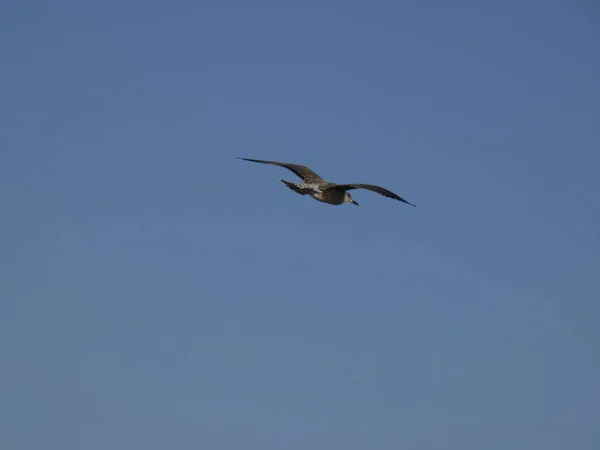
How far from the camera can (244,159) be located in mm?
56281

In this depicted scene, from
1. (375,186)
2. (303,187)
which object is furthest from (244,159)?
(375,186)

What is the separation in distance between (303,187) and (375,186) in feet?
18.8

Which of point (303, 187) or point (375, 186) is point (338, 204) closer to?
point (303, 187)

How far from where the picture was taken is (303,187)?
2167 inches

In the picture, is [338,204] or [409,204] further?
[338,204]

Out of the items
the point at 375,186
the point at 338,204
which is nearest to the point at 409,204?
the point at 375,186

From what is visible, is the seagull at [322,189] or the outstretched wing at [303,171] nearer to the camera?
the seagull at [322,189]

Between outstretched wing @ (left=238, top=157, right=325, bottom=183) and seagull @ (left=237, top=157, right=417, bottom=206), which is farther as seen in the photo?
outstretched wing @ (left=238, top=157, right=325, bottom=183)

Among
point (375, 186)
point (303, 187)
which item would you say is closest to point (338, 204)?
point (303, 187)

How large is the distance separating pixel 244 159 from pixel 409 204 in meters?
11.0

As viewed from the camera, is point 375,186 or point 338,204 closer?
point 375,186

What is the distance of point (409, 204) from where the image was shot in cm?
4784

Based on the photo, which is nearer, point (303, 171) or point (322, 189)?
point (322, 189)

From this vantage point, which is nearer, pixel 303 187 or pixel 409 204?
pixel 409 204
